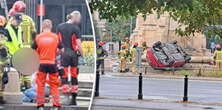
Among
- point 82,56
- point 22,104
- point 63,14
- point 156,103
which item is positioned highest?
point 63,14

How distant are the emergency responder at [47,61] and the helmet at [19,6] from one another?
0.55 feet

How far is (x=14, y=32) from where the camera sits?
3494 millimetres

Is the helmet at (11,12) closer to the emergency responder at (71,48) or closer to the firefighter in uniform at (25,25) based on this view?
the firefighter in uniform at (25,25)

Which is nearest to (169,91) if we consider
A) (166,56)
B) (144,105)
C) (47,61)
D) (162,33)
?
(144,105)

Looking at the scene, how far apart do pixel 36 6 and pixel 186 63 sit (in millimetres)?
26921

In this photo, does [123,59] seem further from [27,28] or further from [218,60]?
[27,28]

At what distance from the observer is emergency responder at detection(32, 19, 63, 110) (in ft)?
11.3

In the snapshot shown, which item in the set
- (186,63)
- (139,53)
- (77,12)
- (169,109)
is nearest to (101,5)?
(77,12)

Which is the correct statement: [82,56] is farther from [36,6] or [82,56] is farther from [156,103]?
[156,103]

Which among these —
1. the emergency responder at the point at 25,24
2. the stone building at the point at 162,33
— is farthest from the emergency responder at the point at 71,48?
the stone building at the point at 162,33

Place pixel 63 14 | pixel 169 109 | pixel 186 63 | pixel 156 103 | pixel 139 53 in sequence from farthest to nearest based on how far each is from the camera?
pixel 186 63
pixel 139 53
pixel 156 103
pixel 169 109
pixel 63 14

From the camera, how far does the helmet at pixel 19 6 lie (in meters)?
3.49

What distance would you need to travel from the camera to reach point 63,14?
3463 millimetres

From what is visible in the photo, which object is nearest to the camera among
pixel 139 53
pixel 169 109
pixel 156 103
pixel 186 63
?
pixel 169 109
